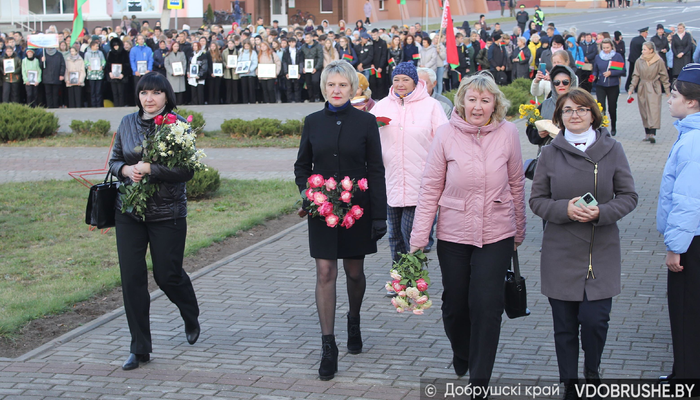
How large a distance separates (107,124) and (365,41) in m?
8.97

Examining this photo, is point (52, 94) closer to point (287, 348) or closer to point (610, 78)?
point (610, 78)

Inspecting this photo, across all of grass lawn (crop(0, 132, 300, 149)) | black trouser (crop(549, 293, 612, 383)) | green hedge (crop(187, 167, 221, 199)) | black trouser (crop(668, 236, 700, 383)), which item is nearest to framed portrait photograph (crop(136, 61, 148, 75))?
grass lawn (crop(0, 132, 300, 149))

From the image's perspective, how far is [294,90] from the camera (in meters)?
22.8

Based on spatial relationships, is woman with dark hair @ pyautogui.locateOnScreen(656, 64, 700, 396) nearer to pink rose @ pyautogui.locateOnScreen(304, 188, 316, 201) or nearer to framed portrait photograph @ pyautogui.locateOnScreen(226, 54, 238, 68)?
pink rose @ pyautogui.locateOnScreen(304, 188, 316, 201)

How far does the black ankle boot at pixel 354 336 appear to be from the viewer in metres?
5.43

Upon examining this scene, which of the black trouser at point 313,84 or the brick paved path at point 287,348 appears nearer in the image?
the brick paved path at point 287,348

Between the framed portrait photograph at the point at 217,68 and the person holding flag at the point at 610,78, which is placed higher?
the framed portrait photograph at the point at 217,68

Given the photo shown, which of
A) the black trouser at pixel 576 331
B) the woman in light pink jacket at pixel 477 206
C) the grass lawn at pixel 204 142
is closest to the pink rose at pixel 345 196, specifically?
the woman in light pink jacket at pixel 477 206

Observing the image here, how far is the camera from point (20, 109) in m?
16.8

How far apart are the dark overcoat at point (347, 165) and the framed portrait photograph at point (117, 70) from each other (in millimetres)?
17416

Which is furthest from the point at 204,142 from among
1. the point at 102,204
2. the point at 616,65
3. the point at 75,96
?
the point at 102,204

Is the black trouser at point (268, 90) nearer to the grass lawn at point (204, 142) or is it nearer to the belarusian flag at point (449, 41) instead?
the belarusian flag at point (449, 41)

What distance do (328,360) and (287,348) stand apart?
657mm

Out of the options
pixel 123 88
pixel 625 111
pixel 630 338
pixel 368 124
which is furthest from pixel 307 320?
pixel 123 88
